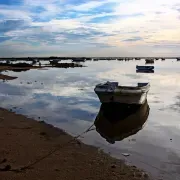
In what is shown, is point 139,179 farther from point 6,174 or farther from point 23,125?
point 23,125

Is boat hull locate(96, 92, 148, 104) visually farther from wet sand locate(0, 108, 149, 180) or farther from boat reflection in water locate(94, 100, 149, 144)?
wet sand locate(0, 108, 149, 180)

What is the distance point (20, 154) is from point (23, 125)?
470 centimetres

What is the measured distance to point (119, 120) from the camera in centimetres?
1750

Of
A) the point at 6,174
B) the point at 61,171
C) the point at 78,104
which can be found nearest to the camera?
the point at 6,174

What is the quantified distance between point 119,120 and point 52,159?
27.4ft

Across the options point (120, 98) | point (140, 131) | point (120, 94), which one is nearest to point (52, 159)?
point (140, 131)

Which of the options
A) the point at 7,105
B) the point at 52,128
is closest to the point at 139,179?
the point at 52,128

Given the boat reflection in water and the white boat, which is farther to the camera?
the white boat

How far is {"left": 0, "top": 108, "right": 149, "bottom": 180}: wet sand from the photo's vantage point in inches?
332

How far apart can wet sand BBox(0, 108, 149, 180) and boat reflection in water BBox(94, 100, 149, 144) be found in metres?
2.49

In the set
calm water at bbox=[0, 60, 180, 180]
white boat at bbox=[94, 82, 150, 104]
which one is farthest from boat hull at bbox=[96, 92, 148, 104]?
calm water at bbox=[0, 60, 180, 180]

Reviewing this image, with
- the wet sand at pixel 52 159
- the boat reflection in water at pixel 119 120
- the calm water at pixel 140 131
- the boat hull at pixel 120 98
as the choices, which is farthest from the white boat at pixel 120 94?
the wet sand at pixel 52 159

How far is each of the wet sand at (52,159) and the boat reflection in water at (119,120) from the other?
249cm

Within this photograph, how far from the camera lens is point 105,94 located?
18.9 metres
